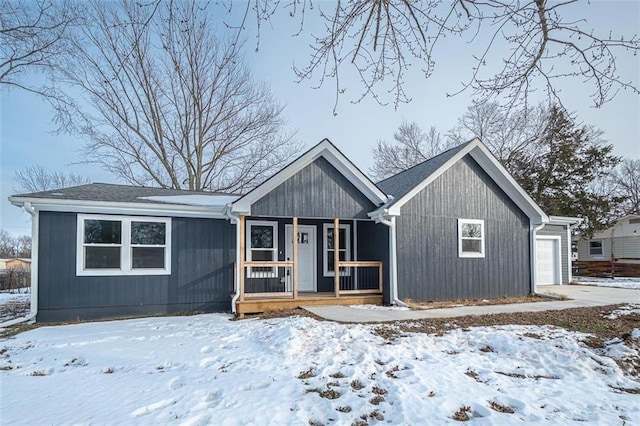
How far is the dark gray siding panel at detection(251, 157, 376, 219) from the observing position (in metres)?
9.50

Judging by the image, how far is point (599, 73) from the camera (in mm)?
4242

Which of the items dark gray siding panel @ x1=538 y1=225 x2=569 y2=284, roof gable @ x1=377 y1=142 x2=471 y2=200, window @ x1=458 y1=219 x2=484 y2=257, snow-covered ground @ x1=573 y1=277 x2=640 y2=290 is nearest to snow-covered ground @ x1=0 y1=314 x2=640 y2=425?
window @ x1=458 y1=219 x2=484 y2=257

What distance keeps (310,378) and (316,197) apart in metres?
5.82

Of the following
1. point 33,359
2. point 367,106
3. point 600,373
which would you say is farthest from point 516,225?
point 33,359

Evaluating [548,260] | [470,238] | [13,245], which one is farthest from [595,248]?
[13,245]

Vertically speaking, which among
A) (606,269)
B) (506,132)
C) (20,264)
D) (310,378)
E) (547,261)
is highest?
(506,132)

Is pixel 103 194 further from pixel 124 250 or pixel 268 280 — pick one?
pixel 268 280

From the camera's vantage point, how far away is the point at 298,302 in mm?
9547

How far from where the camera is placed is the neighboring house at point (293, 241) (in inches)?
346

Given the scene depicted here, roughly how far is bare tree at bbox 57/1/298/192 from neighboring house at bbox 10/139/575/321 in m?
9.68

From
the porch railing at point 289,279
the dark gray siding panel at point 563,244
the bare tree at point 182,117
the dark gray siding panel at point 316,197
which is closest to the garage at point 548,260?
the dark gray siding panel at point 563,244

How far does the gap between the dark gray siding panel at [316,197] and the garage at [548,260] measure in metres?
9.54

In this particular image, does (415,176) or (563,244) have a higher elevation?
(415,176)

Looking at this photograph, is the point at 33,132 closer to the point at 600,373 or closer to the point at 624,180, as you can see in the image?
the point at 600,373
